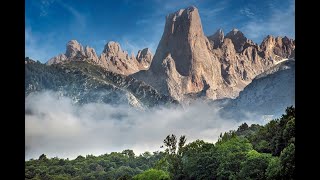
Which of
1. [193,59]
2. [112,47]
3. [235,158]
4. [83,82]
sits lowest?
[235,158]

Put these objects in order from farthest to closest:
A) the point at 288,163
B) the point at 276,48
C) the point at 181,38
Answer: the point at 276,48, the point at 181,38, the point at 288,163

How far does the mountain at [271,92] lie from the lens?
125m

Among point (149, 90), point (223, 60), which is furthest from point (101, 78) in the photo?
point (223, 60)

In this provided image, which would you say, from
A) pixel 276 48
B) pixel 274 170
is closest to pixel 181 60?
pixel 276 48

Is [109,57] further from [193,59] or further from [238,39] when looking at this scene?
[238,39]

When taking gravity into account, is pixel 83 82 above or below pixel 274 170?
above

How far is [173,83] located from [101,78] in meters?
48.6

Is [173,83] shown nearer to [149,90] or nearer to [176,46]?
[176,46]

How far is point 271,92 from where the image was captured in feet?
428

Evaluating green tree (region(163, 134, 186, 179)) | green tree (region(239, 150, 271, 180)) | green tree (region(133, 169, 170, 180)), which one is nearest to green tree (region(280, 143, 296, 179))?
green tree (region(239, 150, 271, 180))

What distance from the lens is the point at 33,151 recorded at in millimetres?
138875

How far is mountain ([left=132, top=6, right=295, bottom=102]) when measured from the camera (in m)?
174

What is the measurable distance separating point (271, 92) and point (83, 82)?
57.8 metres
